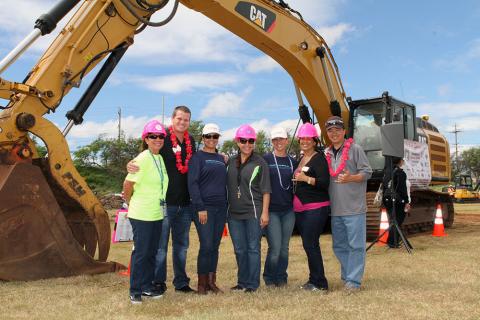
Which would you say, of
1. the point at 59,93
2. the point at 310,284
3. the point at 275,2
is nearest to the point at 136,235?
the point at 310,284

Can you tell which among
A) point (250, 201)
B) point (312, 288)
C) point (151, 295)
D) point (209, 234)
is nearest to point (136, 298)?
point (151, 295)

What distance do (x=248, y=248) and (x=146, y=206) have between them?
3.88 feet

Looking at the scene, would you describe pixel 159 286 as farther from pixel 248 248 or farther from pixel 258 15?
pixel 258 15

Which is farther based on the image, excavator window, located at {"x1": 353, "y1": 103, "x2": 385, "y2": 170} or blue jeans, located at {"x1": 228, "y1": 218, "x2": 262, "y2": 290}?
excavator window, located at {"x1": 353, "y1": 103, "x2": 385, "y2": 170}

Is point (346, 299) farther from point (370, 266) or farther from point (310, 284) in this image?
point (370, 266)

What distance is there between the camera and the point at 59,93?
5.89m

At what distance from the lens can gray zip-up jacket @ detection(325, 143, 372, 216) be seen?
5.25 meters

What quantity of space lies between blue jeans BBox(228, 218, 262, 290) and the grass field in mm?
179

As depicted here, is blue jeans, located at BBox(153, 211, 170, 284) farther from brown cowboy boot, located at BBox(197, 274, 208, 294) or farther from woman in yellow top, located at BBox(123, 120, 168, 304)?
brown cowboy boot, located at BBox(197, 274, 208, 294)

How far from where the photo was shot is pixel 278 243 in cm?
532

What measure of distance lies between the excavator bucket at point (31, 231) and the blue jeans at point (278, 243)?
219 cm

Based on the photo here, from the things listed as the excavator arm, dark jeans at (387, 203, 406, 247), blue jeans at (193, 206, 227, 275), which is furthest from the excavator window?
blue jeans at (193, 206, 227, 275)

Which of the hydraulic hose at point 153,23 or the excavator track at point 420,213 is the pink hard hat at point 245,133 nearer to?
the hydraulic hose at point 153,23

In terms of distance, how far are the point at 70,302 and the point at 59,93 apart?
2498mm
